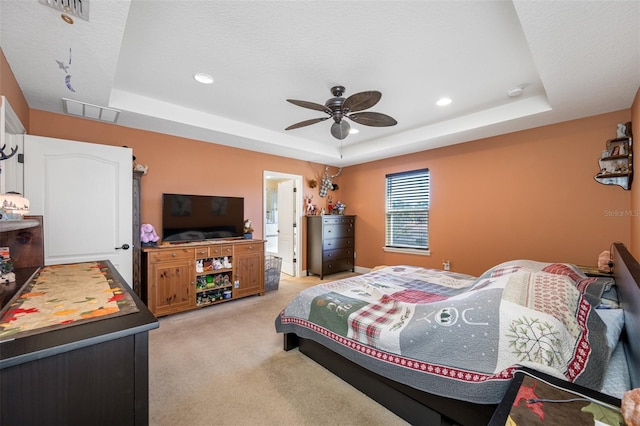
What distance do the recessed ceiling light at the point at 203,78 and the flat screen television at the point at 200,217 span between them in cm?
171

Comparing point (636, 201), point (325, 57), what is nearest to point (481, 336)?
point (325, 57)

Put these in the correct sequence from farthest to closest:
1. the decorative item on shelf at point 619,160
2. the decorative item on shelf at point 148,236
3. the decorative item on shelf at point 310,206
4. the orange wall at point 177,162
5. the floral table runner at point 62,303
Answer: the decorative item on shelf at point 310,206, the decorative item on shelf at point 148,236, the orange wall at point 177,162, the decorative item on shelf at point 619,160, the floral table runner at point 62,303

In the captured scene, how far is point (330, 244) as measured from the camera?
5.34m

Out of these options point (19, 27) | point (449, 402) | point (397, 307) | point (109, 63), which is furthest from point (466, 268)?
point (19, 27)

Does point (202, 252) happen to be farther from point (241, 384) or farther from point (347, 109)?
point (347, 109)

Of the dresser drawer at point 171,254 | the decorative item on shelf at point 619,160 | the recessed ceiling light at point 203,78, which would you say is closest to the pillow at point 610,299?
the decorative item on shelf at point 619,160

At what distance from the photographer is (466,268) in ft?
13.5

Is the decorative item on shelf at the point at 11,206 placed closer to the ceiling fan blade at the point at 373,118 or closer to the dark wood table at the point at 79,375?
the dark wood table at the point at 79,375

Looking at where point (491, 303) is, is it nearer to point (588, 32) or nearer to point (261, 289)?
point (588, 32)

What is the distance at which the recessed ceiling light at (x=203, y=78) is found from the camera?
8.43ft

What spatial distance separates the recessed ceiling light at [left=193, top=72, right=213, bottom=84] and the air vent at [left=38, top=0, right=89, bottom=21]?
1074 mm

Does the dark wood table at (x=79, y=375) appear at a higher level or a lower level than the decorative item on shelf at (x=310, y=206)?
lower

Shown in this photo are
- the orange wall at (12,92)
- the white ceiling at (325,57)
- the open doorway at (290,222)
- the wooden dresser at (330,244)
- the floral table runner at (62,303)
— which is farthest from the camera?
the open doorway at (290,222)

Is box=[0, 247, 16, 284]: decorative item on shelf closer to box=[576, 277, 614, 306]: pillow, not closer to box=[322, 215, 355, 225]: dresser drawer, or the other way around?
box=[576, 277, 614, 306]: pillow
